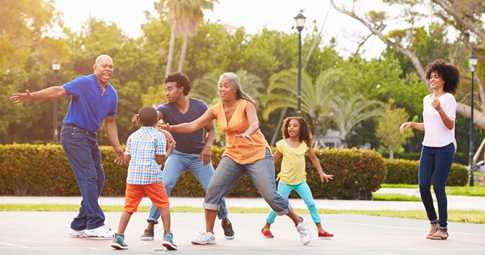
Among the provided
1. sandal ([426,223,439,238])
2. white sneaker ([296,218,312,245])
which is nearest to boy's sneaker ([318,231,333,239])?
white sneaker ([296,218,312,245])

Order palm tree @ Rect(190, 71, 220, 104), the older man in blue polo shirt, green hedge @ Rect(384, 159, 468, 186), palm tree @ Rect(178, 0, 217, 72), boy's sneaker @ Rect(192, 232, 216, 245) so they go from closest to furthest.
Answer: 1. boy's sneaker @ Rect(192, 232, 216, 245)
2. the older man in blue polo shirt
3. green hedge @ Rect(384, 159, 468, 186)
4. palm tree @ Rect(178, 0, 217, 72)
5. palm tree @ Rect(190, 71, 220, 104)

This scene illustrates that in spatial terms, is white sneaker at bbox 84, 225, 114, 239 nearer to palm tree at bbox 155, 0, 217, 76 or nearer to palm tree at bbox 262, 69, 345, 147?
palm tree at bbox 155, 0, 217, 76

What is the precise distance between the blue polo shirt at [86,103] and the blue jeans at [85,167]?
8 cm

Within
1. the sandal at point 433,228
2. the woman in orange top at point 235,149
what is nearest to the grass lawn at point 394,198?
the sandal at point 433,228

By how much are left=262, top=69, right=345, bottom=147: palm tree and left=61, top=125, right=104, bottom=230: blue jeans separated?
54841 mm

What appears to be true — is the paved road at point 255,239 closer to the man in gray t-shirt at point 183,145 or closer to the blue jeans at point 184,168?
the man in gray t-shirt at point 183,145

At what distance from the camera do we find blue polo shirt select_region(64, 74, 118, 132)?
34.9 feet

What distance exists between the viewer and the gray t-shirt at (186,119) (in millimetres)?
10820

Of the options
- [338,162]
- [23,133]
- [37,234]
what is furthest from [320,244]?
[23,133]

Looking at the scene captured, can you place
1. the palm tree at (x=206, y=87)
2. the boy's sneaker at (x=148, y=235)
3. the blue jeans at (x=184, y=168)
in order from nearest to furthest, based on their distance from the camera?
the boy's sneaker at (x=148, y=235) < the blue jeans at (x=184, y=168) < the palm tree at (x=206, y=87)

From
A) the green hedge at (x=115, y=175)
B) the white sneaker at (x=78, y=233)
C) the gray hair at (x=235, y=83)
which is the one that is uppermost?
the gray hair at (x=235, y=83)

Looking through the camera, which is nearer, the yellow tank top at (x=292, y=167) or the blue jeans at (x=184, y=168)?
the blue jeans at (x=184, y=168)

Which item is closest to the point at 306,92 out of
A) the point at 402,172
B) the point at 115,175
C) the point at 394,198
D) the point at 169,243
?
the point at 402,172

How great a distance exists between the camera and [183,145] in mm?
10977
